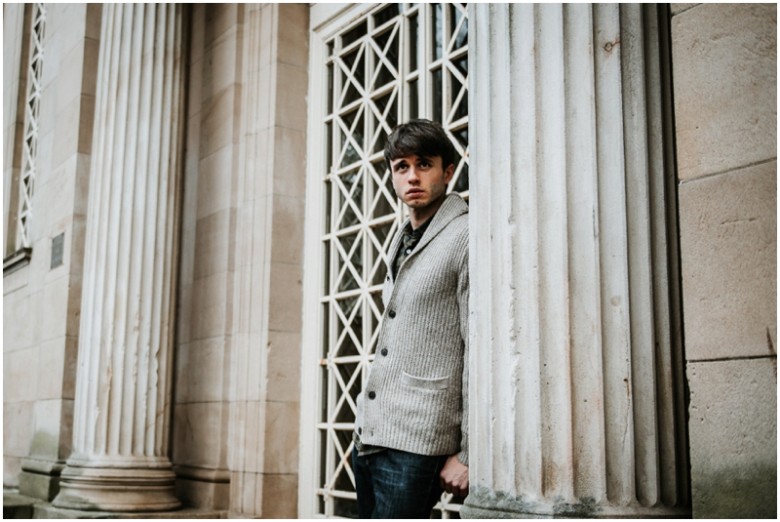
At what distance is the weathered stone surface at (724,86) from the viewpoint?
9.79 ft

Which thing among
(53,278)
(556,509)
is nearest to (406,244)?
(556,509)

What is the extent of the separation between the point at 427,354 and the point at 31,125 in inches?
356

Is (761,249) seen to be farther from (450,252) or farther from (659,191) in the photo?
(450,252)

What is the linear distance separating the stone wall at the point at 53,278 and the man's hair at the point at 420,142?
5.67 metres

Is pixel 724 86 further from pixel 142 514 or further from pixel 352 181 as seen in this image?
pixel 142 514

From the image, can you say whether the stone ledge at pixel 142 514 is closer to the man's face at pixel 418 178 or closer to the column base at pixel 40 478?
the column base at pixel 40 478

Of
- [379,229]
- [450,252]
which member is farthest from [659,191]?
[379,229]

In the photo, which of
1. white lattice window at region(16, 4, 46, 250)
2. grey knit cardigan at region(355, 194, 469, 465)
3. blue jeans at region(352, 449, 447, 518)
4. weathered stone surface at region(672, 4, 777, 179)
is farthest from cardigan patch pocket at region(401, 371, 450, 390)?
white lattice window at region(16, 4, 46, 250)

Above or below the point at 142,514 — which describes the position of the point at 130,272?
above

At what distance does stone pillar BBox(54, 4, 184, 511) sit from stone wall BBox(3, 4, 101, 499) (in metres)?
0.56

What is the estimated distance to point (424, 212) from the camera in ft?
12.2

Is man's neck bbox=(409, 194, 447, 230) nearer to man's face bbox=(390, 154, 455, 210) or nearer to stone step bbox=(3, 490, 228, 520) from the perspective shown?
man's face bbox=(390, 154, 455, 210)

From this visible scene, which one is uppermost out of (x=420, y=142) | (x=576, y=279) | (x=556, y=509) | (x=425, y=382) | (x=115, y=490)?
(x=420, y=142)

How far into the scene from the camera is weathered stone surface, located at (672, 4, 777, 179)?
2984mm
